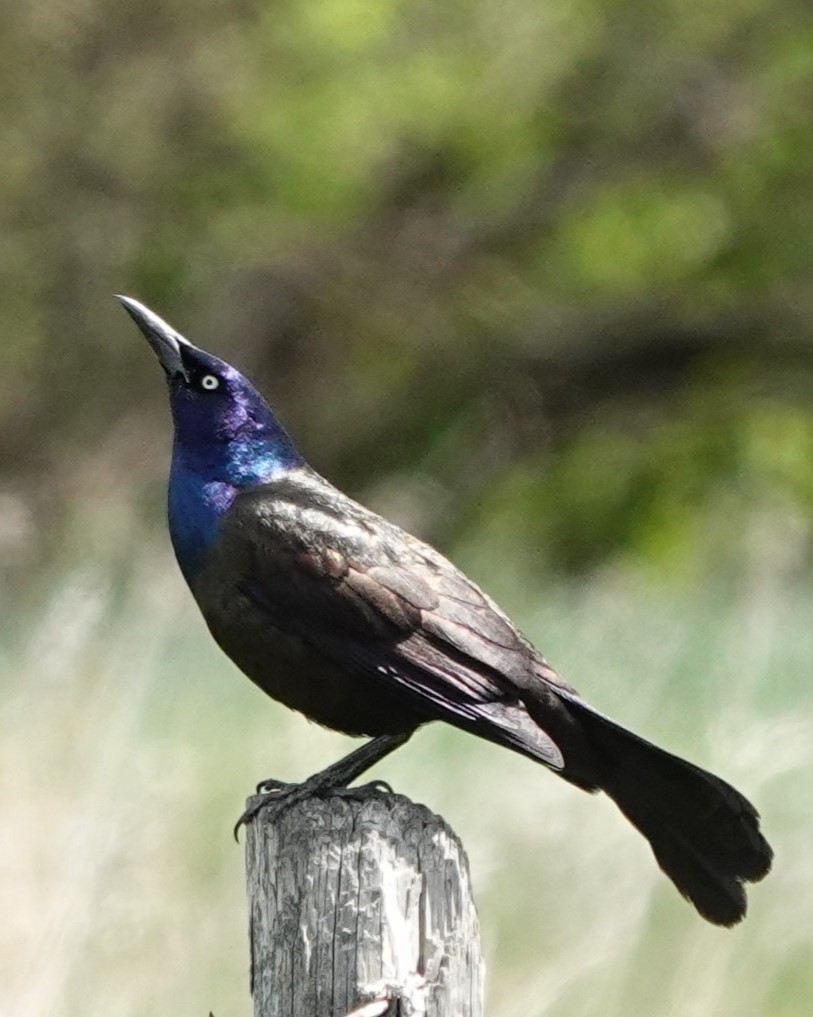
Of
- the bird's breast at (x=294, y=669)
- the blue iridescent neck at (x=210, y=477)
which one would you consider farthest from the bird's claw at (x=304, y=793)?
the blue iridescent neck at (x=210, y=477)

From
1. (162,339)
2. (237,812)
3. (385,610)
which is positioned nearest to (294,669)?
(385,610)

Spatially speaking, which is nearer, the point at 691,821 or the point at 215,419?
the point at 691,821

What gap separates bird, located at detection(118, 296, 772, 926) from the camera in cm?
318

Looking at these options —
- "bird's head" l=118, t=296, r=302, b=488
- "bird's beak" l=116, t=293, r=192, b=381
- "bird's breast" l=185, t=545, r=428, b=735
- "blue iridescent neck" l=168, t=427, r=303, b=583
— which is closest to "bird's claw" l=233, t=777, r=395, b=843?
"bird's breast" l=185, t=545, r=428, b=735

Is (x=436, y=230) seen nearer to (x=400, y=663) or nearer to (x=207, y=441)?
(x=207, y=441)

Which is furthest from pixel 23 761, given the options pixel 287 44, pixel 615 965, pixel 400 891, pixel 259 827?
pixel 287 44

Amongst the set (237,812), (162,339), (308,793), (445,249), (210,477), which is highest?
(445,249)

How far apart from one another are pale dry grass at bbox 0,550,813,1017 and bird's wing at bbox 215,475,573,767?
104cm

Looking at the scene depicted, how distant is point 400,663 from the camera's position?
325cm

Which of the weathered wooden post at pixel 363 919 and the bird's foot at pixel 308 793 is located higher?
the bird's foot at pixel 308 793

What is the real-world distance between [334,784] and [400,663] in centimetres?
24

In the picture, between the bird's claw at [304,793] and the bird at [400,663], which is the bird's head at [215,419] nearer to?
the bird at [400,663]

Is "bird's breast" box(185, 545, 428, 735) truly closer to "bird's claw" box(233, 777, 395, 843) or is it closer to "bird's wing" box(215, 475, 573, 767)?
"bird's wing" box(215, 475, 573, 767)

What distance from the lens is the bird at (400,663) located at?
318 centimetres
